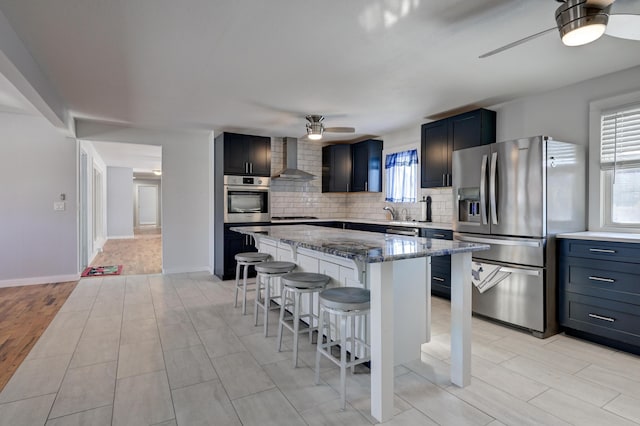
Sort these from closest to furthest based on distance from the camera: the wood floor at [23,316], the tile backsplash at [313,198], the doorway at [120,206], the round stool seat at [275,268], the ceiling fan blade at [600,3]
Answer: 1. the ceiling fan blade at [600,3]
2. the wood floor at [23,316]
3. the round stool seat at [275,268]
4. the tile backsplash at [313,198]
5. the doorway at [120,206]

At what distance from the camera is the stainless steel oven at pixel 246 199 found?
5.25 metres

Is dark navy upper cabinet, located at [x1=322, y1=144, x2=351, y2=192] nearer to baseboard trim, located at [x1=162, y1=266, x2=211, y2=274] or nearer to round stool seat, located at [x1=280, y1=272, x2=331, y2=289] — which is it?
baseboard trim, located at [x1=162, y1=266, x2=211, y2=274]

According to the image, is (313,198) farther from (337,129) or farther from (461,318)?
(461,318)

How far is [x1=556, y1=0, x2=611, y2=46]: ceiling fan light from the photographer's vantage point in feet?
5.42

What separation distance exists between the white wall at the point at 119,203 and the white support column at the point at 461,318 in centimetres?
1157

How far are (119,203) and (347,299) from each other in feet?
37.1

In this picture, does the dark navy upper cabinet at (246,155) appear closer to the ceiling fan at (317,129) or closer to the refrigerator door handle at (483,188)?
the ceiling fan at (317,129)

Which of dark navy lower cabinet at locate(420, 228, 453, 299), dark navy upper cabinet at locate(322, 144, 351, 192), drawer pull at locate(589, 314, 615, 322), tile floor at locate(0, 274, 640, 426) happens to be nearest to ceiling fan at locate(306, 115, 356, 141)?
dark navy lower cabinet at locate(420, 228, 453, 299)

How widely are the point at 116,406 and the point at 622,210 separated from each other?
13.9 feet

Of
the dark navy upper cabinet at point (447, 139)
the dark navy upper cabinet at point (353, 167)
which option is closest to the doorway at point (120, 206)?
the dark navy upper cabinet at point (353, 167)

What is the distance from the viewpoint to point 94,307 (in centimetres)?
386

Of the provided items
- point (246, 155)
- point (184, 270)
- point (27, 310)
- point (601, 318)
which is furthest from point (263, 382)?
point (184, 270)

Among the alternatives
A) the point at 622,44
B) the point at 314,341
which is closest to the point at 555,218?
the point at 622,44

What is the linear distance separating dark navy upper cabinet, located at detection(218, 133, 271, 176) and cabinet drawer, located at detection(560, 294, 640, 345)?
4.28 meters
